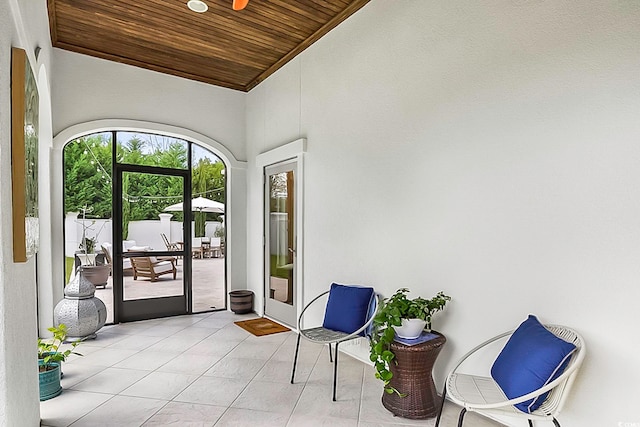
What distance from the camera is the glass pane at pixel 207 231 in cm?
575

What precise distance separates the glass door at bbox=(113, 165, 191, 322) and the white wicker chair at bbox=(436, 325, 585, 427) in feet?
14.3

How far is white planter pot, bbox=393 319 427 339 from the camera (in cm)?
271

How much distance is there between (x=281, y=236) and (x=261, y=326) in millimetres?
1204

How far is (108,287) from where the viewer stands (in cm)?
510

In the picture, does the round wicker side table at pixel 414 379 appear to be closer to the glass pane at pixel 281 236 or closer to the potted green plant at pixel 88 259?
the glass pane at pixel 281 236

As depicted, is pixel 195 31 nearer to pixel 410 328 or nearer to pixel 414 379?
pixel 410 328

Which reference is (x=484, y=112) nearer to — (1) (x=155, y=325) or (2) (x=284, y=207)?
(2) (x=284, y=207)

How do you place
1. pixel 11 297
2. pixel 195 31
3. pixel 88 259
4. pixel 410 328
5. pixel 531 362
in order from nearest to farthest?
Answer: pixel 11 297
pixel 531 362
pixel 410 328
pixel 195 31
pixel 88 259

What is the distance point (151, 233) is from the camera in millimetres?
5359

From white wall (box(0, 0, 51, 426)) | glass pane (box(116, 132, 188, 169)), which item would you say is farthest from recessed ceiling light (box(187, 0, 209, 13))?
glass pane (box(116, 132, 188, 169))

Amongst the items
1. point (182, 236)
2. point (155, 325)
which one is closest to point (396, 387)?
point (155, 325)

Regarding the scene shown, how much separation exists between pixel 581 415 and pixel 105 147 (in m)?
5.57

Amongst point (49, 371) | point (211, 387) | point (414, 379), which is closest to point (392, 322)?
point (414, 379)

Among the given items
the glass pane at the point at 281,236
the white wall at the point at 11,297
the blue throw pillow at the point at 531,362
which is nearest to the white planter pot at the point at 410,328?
the blue throw pillow at the point at 531,362
